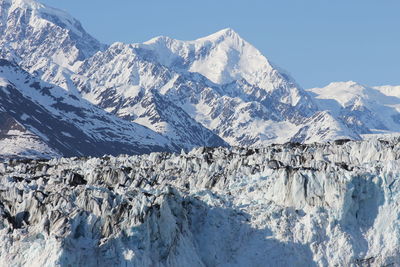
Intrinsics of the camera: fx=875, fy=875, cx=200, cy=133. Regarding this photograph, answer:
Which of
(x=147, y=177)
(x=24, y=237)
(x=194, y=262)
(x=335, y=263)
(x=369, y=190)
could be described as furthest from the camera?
(x=147, y=177)

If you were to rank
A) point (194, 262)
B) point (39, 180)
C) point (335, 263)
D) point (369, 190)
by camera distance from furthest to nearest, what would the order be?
1. point (39, 180)
2. point (369, 190)
3. point (335, 263)
4. point (194, 262)

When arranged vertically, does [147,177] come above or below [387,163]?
below

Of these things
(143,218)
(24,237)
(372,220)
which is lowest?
(24,237)

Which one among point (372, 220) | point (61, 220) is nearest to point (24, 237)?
point (61, 220)

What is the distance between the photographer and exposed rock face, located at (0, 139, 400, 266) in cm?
10244

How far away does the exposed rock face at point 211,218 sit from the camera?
102438 mm

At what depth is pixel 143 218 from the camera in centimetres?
10625

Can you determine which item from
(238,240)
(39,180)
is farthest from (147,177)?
(238,240)

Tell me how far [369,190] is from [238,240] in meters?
21.6

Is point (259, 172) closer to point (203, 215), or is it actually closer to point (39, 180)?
point (203, 215)

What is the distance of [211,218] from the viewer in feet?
398

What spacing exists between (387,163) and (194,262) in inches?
1549

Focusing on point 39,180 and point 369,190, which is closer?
point 369,190

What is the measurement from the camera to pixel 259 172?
139 meters
